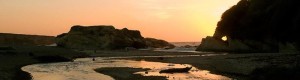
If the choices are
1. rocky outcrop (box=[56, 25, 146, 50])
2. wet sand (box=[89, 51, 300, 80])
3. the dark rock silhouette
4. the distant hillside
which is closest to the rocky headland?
rocky outcrop (box=[56, 25, 146, 50])

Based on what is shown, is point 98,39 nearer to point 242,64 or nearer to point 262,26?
point 262,26

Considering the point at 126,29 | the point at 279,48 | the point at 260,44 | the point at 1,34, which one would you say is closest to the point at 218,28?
the point at 260,44

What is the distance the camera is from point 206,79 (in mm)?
31844

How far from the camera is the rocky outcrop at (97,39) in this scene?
414 feet

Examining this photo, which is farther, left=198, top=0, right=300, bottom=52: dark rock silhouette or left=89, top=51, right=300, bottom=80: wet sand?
left=198, top=0, right=300, bottom=52: dark rock silhouette

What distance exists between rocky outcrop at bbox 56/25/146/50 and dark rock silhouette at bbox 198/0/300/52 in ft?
92.1

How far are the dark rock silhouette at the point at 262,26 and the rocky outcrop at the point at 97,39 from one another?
28.1 metres

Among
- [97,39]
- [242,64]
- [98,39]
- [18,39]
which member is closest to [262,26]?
[242,64]

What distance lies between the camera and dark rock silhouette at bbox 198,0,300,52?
57.3 meters

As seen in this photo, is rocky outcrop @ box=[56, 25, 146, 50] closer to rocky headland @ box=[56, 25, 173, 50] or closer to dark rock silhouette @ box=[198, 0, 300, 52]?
rocky headland @ box=[56, 25, 173, 50]

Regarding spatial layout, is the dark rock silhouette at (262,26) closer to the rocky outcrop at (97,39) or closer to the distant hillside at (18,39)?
the rocky outcrop at (97,39)

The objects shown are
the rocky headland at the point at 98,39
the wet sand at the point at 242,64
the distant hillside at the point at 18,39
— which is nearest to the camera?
the wet sand at the point at 242,64

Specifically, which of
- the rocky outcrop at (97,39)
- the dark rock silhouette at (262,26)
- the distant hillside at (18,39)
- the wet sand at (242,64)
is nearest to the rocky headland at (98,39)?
the rocky outcrop at (97,39)

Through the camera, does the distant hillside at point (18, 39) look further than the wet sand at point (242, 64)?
Yes
